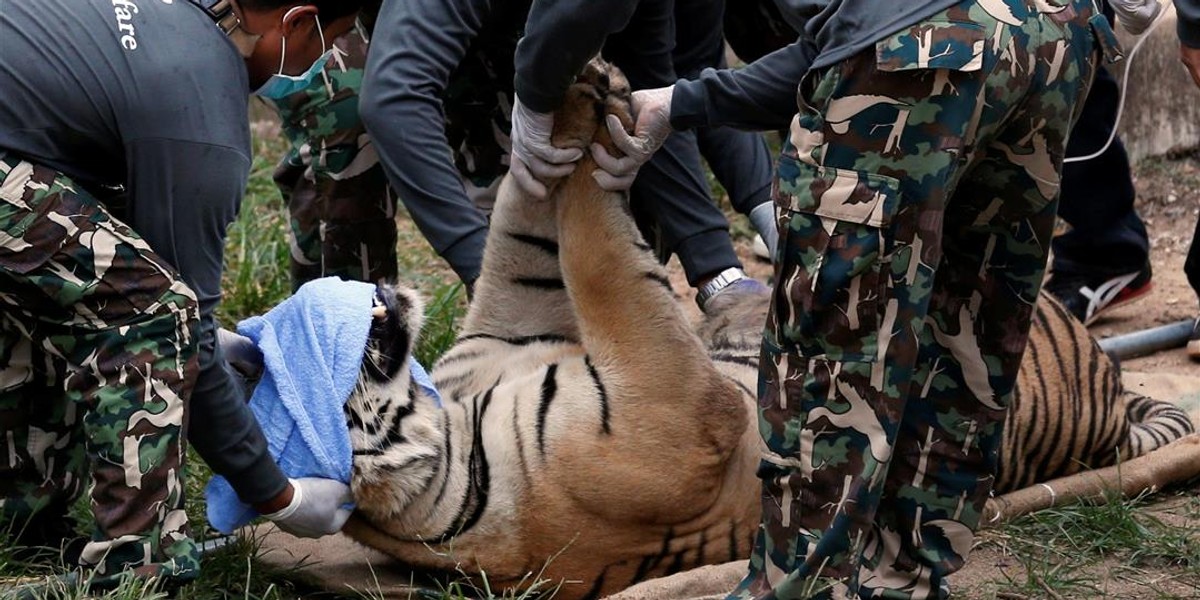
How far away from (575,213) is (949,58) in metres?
1.22

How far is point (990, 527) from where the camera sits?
12.5 feet

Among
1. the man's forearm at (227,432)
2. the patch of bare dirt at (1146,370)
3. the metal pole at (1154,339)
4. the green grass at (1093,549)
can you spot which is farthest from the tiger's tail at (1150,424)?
the man's forearm at (227,432)

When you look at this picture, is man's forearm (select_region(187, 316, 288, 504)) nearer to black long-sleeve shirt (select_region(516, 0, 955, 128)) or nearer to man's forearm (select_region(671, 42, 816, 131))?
black long-sleeve shirt (select_region(516, 0, 955, 128))

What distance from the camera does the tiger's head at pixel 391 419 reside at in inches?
136

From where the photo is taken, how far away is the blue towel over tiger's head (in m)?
3.25

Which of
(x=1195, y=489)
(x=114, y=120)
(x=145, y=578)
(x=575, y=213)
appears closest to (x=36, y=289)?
(x=114, y=120)

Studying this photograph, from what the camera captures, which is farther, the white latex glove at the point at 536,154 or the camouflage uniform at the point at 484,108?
the camouflage uniform at the point at 484,108

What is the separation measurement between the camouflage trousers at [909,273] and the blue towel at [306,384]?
101 cm

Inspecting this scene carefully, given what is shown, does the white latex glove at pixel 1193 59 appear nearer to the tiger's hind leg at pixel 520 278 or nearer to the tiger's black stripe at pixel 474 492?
the tiger's hind leg at pixel 520 278

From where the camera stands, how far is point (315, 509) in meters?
3.26

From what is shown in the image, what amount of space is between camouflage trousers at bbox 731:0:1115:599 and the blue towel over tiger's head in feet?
3.33

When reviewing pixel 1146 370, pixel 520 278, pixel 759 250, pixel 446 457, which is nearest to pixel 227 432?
pixel 446 457

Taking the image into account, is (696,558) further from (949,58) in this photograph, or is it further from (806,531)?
(949,58)

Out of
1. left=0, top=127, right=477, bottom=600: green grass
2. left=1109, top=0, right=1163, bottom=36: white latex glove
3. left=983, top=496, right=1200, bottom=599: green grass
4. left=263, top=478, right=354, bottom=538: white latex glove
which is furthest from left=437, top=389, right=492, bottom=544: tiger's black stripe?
left=1109, top=0, right=1163, bottom=36: white latex glove
